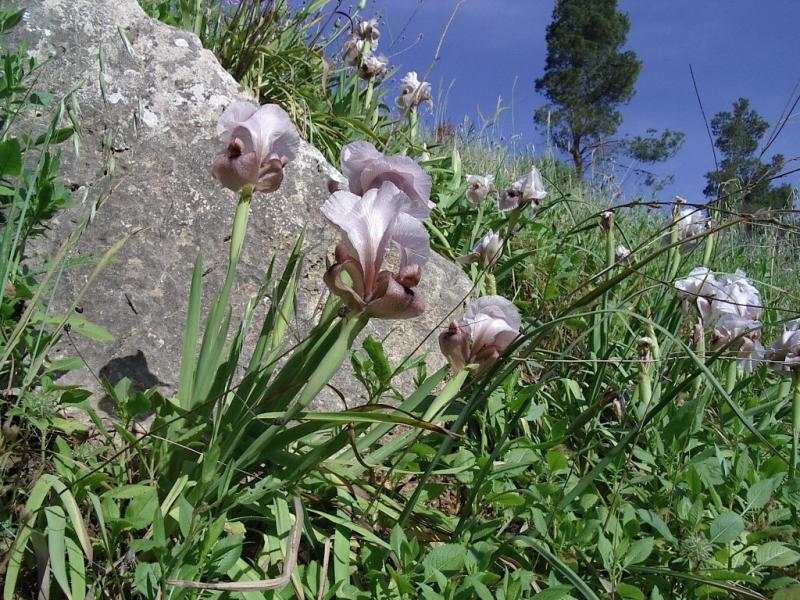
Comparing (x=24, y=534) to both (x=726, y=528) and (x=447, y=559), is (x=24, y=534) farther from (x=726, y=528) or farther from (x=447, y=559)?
(x=726, y=528)

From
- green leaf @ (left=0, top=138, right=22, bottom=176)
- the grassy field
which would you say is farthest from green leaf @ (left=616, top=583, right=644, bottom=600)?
green leaf @ (left=0, top=138, right=22, bottom=176)

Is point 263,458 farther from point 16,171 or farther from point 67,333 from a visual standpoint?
point 16,171

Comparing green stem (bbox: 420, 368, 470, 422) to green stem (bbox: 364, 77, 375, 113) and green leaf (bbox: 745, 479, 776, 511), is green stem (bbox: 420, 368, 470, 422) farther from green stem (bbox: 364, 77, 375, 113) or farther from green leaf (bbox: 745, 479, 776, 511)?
green stem (bbox: 364, 77, 375, 113)

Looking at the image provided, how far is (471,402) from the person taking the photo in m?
1.03

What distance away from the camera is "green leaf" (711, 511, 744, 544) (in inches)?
42.6

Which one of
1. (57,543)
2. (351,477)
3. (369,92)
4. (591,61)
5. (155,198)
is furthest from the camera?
(591,61)

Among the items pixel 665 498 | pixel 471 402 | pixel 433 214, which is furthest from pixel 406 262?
pixel 433 214

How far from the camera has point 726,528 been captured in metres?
1.09

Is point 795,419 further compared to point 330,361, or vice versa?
point 795,419

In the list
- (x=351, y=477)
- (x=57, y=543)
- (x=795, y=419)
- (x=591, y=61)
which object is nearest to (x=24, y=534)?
(x=57, y=543)

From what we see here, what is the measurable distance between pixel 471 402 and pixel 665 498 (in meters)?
0.61

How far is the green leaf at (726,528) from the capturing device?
3.55 ft

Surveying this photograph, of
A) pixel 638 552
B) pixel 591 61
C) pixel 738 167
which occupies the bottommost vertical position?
pixel 638 552

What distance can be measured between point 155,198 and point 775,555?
1.67 metres
